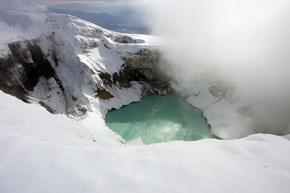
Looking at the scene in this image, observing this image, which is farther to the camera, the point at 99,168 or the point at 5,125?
the point at 5,125

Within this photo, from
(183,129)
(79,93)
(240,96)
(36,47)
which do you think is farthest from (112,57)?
(240,96)

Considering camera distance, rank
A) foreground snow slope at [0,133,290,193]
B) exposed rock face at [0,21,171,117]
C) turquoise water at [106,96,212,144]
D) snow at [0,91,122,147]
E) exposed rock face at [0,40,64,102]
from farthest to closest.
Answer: exposed rock face at [0,21,171,117]
exposed rock face at [0,40,64,102]
turquoise water at [106,96,212,144]
snow at [0,91,122,147]
foreground snow slope at [0,133,290,193]

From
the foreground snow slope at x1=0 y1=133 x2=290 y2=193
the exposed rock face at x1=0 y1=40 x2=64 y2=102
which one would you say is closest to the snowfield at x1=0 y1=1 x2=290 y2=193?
the foreground snow slope at x1=0 y1=133 x2=290 y2=193

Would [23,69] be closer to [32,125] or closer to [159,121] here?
[159,121]

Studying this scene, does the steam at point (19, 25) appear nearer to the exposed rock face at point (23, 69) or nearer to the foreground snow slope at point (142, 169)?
the exposed rock face at point (23, 69)

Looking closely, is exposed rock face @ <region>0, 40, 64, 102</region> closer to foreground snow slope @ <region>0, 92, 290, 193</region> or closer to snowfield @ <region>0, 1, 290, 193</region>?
snowfield @ <region>0, 1, 290, 193</region>

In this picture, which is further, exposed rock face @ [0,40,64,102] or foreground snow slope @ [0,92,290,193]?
exposed rock face @ [0,40,64,102]

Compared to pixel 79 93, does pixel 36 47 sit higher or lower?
higher

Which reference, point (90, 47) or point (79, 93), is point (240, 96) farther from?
point (90, 47)

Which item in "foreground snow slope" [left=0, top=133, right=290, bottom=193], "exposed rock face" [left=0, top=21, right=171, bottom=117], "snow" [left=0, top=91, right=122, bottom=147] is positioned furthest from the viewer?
"exposed rock face" [left=0, top=21, right=171, bottom=117]
